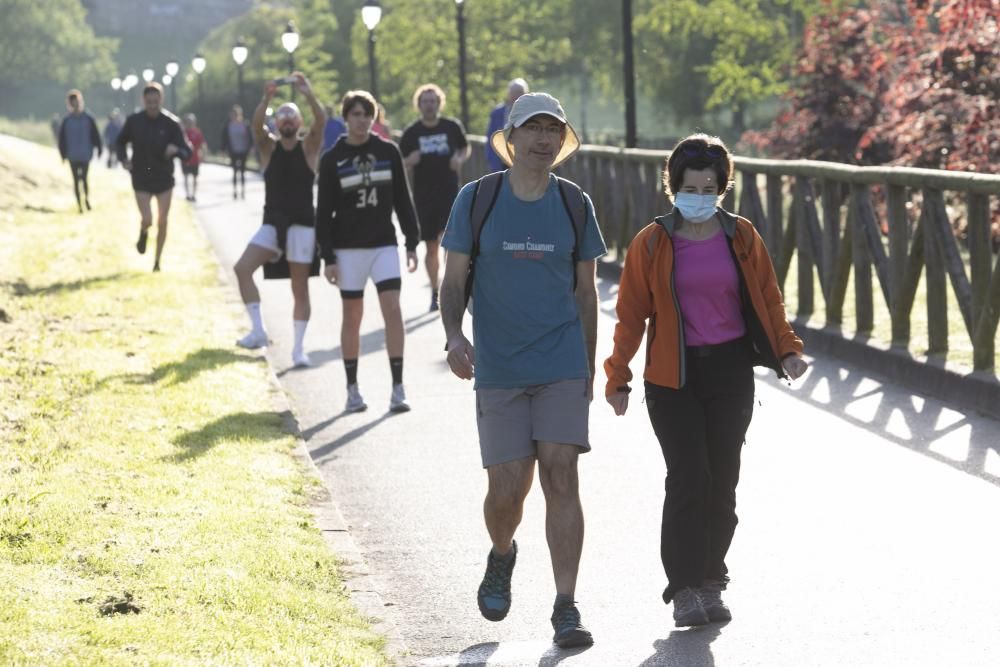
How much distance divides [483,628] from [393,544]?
4.46 feet

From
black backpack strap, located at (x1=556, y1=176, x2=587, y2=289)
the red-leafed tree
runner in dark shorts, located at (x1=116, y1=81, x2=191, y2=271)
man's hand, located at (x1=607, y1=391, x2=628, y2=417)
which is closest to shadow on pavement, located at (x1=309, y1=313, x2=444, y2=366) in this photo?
runner in dark shorts, located at (x1=116, y1=81, x2=191, y2=271)

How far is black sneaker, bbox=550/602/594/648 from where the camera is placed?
586cm

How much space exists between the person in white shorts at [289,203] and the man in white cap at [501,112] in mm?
2627

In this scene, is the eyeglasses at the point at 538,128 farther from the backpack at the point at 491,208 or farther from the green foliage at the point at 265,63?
the green foliage at the point at 265,63

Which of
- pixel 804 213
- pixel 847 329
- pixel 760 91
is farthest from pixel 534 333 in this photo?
pixel 760 91

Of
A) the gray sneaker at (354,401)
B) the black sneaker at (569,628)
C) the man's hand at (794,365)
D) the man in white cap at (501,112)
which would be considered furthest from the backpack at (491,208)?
the man in white cap at (501,112)

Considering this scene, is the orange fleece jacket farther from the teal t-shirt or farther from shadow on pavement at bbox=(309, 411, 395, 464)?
shadow on pavement at bbox=(309, 411, 395, 464)

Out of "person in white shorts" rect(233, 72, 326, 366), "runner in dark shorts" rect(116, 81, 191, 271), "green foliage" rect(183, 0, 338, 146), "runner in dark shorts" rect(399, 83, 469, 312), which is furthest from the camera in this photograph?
"green foliage" rect(183, 0, 338, 146)

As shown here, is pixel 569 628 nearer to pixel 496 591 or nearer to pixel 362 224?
pixel 496 591

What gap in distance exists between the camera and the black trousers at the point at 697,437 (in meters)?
6.06

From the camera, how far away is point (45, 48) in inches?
6088

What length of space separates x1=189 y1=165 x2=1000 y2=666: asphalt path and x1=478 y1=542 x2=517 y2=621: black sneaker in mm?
80

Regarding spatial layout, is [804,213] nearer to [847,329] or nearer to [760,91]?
[847,329]

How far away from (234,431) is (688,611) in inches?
163
